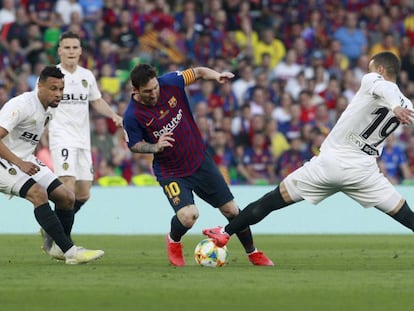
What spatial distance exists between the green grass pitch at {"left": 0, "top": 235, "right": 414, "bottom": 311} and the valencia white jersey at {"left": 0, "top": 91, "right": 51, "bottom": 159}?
115 centimetres

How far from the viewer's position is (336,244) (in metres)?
14.8

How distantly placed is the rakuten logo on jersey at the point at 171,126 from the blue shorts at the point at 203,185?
18.9 inches

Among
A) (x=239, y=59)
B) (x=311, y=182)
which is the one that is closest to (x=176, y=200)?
(x=311, y=182)

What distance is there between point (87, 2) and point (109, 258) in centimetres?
1069

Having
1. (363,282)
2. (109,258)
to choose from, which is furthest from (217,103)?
(363,282)

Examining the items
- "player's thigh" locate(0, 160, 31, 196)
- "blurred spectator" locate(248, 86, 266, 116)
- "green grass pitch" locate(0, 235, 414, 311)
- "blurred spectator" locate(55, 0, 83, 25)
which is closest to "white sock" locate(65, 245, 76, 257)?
"green grass pitch" locate(0, 235, 414, 311)

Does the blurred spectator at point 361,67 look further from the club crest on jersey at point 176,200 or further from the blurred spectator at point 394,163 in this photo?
the club crest on jersey at point 176,200

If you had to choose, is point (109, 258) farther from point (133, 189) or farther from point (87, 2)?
point (87, 2)

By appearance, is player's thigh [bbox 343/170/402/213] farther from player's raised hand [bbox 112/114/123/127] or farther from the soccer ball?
player's raised hand [bbox 112/114/123/127]

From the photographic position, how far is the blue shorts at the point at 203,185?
11.0m

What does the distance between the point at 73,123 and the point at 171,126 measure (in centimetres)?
250

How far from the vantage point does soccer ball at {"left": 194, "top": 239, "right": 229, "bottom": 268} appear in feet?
34.6

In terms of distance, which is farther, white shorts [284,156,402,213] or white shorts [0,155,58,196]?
white shorts [0,155,58,196]

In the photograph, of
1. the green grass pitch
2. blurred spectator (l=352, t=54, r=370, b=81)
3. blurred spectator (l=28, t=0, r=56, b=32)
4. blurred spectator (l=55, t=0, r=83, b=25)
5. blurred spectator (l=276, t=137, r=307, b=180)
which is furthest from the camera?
blurred spectator (l=352, t=54, r=370, b=81)
